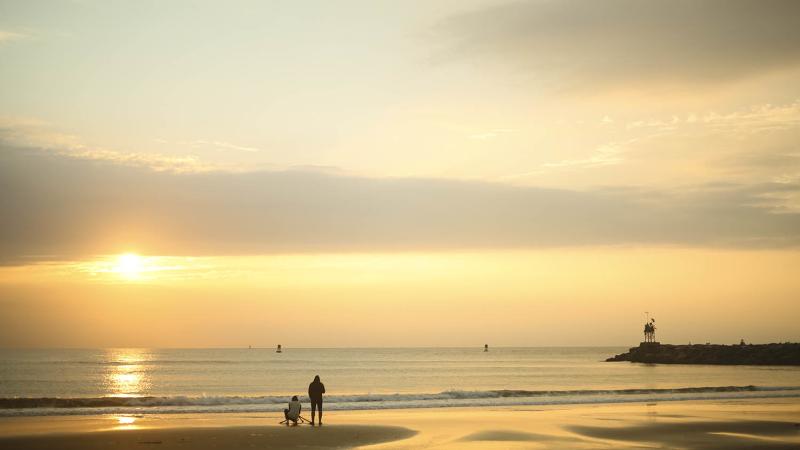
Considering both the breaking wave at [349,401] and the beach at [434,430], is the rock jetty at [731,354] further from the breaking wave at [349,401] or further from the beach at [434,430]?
the beach at [434,430]

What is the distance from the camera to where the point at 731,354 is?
114438mm

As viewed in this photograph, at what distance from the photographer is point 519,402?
41.7m

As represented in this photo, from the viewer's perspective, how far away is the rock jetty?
357ft

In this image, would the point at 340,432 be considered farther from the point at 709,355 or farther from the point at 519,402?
the point at 709,355

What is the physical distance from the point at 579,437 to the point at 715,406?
17.2m

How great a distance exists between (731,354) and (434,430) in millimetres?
102381

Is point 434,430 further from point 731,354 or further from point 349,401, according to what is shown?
point 731,354

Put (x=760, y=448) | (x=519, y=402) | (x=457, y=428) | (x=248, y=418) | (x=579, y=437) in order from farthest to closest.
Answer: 1. (x=519, y=402)
2. (x=248, y=418)
3. (x=457, y=428)
4. (x=579, y=437)
5. (x=760, y=448)

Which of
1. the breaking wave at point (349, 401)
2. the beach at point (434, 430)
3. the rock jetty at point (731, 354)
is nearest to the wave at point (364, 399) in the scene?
the breaking wave at point (349, 401)

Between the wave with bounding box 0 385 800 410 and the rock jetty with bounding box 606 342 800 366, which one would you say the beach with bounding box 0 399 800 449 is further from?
the rock jetty with bounding box 606 342 800 366

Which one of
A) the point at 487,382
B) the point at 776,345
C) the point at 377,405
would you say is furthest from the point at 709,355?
the point at 377,405

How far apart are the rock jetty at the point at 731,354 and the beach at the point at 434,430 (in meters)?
82.8

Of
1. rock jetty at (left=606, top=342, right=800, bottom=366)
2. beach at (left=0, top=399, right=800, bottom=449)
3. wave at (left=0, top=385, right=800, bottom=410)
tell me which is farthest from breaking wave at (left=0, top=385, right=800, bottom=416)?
rock jetty at (left=606, top=342, right=800, bottom=366)

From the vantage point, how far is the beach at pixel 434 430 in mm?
22812
